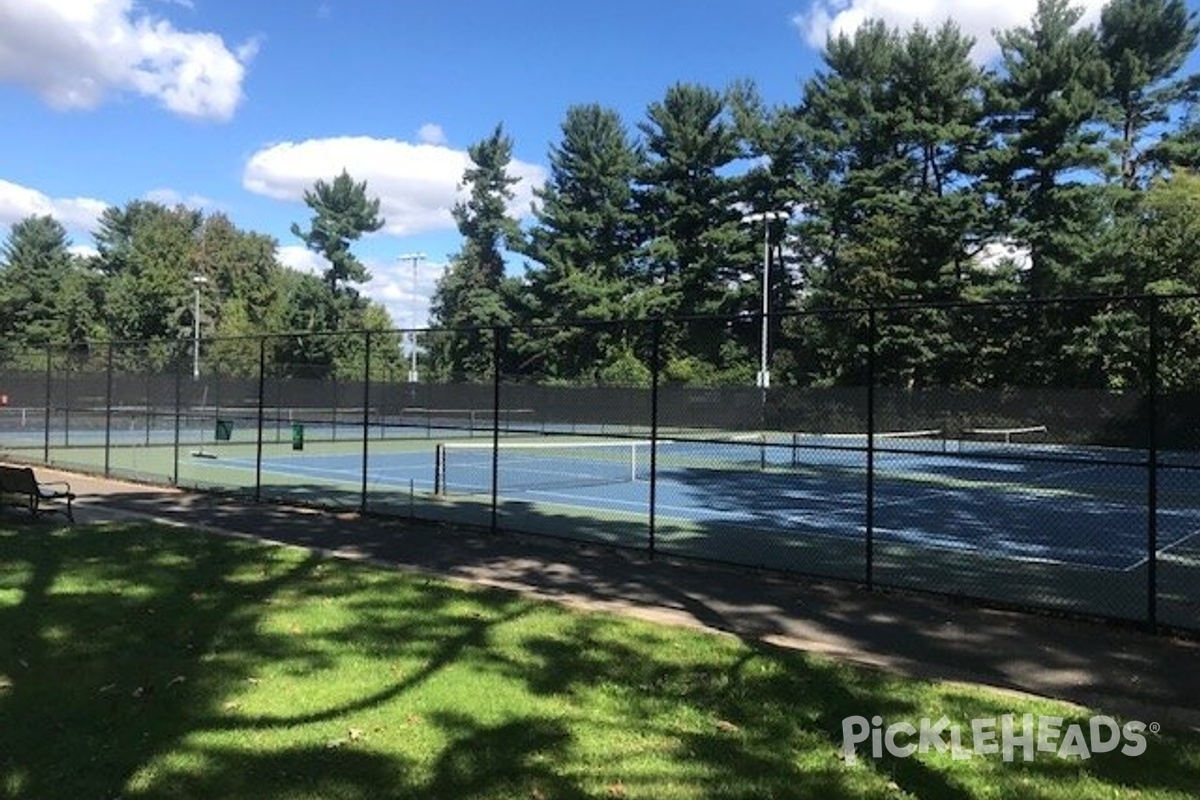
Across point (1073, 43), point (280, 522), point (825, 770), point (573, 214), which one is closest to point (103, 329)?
point (573, 214)

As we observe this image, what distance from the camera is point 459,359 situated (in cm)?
4628

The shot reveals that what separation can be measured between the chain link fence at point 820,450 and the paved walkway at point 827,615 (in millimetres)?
702

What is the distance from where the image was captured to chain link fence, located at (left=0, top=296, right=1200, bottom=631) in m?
12.1

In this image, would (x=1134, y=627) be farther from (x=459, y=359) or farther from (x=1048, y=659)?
(x=459, y=359)

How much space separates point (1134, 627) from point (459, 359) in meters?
39.3

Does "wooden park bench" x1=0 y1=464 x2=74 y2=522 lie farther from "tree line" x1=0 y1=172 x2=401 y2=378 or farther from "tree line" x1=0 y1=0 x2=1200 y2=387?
"tree line" x1=0 y1=172 x2=401 y2=378

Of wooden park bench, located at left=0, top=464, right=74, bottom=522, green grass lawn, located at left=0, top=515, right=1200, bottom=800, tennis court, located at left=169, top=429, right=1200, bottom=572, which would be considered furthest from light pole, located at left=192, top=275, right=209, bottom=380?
green grass lawn, located at left=0, top=515, right=1200, bottom=800

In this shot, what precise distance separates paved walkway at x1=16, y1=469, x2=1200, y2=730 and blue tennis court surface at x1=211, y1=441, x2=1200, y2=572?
1739 millimetres

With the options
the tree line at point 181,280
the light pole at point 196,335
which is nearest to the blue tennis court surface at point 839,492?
the light pole at point 196,335

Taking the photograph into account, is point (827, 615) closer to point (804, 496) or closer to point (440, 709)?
point (440, 709)

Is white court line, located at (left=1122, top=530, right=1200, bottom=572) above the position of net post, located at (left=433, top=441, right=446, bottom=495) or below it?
below

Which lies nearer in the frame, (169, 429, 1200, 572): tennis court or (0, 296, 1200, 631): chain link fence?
(0, 296, 1200, 631): chain link fence

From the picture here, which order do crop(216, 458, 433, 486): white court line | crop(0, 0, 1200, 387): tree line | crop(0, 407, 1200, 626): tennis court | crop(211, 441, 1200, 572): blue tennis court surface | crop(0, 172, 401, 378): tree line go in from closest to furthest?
1. crop(0, 407, 1200, 626): tennis court
2. crop(211, 441, 1200, 572): blue tennis court surface
3. crop(216, 458, 433, 486): white court line
4. crop(0, 0, 1200, 387): tree line
5. crop(0, 172, 401, 378): tree line

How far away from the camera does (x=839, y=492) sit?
2208 cm
